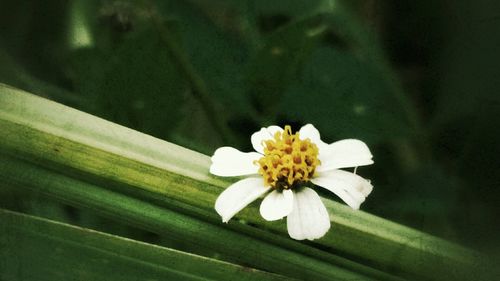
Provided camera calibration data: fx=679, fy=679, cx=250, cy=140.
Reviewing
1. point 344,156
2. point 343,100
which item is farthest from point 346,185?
point 343,100

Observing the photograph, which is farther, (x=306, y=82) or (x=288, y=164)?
(x=306, y=82)

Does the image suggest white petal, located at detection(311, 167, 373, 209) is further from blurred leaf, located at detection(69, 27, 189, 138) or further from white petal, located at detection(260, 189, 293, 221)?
blurred leaf, located at detection(69, 27, 189, 138)

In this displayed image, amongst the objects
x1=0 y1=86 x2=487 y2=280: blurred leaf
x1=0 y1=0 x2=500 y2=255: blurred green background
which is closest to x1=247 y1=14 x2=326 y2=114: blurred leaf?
x1=0 y1=0 x2=500 y2=255: blurred green background

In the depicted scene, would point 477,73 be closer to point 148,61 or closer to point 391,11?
point 391,11

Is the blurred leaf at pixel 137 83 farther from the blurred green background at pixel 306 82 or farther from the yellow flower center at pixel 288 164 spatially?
the yellow flower center at pixel 288 164

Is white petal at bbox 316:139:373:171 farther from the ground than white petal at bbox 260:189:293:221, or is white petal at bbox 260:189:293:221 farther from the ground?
white petal at bbox 316:139:373:171

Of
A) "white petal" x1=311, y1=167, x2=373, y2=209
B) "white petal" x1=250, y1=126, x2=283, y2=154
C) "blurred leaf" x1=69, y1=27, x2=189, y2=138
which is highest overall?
"blurred leaf" x1=69, y1=27, x2=189, y2=138

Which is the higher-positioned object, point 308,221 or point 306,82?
point 306,82

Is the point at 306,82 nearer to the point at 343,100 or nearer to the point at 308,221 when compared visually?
the point at 343,100
